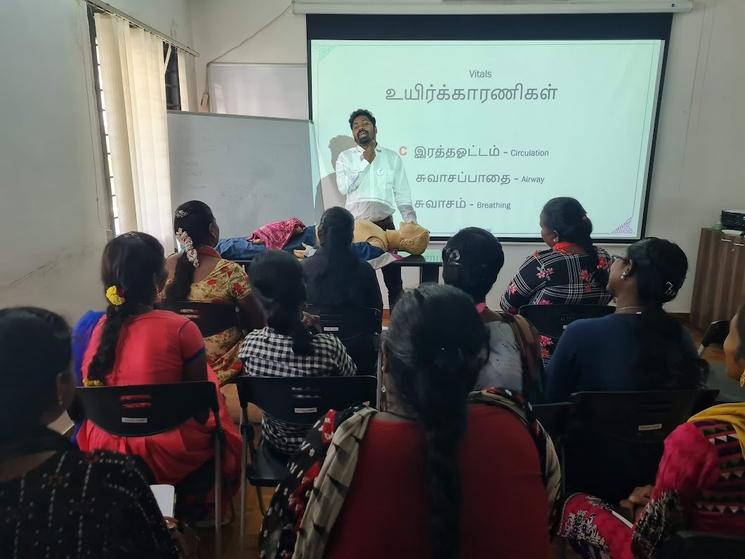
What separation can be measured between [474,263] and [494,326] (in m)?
0.22

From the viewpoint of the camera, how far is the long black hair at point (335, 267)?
2223mm

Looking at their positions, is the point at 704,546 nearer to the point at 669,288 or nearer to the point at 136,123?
the point at 669,288

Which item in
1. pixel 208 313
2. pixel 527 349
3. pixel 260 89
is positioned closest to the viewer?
pixel 527 349

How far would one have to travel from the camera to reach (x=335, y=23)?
4.08 m

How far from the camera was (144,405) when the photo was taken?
142 cm

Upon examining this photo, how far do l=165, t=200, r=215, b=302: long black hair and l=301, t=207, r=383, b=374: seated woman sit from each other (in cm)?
45

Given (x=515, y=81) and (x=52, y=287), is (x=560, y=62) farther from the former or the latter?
(x=52, y=287)

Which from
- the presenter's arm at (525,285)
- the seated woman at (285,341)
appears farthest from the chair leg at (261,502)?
the presenter's arm at (525,285)

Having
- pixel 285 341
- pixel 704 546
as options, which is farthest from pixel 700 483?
pixel 285 341

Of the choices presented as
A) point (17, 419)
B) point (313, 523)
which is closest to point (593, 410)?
point (313, 523)

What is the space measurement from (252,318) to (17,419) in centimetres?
147

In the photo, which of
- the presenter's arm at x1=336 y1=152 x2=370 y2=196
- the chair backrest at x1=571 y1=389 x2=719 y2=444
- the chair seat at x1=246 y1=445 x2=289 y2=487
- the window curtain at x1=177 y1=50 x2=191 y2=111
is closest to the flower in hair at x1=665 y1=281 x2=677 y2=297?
the chair backrest at x1=571 y1=389 x2=719 y2=444

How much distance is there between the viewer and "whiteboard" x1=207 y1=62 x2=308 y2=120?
429 cm

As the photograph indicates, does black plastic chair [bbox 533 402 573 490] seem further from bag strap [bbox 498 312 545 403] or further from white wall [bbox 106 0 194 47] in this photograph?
white wall [bbox 106 0 194 47]
